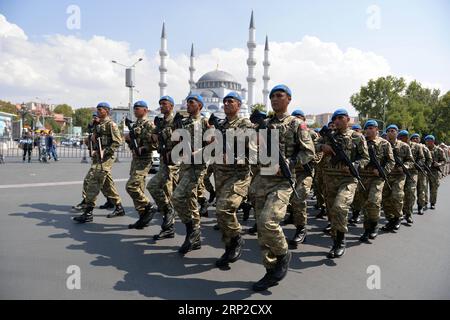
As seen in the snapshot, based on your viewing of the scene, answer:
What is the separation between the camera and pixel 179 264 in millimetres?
4027

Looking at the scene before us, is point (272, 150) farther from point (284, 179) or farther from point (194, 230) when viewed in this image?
point (194, 230)

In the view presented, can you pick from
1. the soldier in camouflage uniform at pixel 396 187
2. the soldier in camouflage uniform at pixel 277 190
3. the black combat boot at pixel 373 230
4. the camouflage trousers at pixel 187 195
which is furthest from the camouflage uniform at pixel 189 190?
the soldier in camouflage uniform at pixel 396 187

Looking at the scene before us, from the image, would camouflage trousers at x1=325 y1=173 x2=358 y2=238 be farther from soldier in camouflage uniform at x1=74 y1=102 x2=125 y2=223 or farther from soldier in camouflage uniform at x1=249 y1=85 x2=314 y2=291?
soldier in camouflage uniform at x1=74 y1=102 x2=125 y2=223

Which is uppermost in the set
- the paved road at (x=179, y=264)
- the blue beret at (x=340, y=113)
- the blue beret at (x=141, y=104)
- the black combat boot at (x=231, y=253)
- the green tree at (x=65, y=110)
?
the green tree at (x=65, y=110)

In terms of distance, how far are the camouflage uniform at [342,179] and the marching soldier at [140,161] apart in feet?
9.82

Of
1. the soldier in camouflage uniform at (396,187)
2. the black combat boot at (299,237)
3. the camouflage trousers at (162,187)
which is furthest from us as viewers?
the soldier in camouflage uniform at (396,187)

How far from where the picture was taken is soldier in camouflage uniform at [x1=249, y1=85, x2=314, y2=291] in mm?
3371

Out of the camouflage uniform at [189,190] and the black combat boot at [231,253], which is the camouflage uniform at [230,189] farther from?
the camouflage uniform at [189,190]

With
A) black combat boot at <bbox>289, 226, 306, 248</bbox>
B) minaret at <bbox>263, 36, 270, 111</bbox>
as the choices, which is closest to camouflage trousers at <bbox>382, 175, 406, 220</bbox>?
black combat boot at <bbox>289, 226, 306, 248</bbox>

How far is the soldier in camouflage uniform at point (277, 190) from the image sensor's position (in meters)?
3.37

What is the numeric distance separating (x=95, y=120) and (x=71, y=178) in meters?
5.87

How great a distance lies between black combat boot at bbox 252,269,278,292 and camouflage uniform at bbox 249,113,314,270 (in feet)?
0.27
